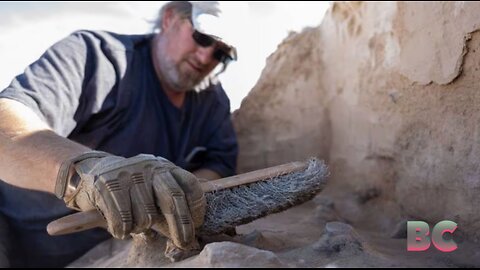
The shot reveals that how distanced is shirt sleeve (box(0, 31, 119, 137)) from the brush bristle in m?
0.81

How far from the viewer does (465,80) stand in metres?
1.65

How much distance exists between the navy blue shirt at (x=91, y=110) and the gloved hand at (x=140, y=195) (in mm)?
671

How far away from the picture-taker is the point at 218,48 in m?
2.49

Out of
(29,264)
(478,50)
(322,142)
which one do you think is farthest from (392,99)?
(29,264)

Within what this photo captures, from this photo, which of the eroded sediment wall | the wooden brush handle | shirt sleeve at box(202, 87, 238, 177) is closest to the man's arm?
the wooden brush handle

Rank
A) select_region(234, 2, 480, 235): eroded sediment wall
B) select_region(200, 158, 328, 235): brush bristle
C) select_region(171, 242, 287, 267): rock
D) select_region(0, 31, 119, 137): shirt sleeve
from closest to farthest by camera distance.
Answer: select_region(171, 242, 287, 267): rock < select_region(200, 158, 328, 235): brush bristle < select_region(234, 2, 480, 235): eroded sediment wall < select_region(0, 31, 119, 137): shirt sleeve

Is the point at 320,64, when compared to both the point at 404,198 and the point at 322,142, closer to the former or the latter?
the point at 322,142

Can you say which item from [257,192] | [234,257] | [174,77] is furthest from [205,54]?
[234,257]

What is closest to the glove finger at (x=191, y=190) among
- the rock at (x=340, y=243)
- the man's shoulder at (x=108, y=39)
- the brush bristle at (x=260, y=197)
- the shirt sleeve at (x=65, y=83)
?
the brush bristle at (x=260, y=197)

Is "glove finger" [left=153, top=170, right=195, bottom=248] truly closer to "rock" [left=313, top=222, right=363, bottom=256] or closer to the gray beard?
"rock" [left=313, top=222, right=363, bottom=256]

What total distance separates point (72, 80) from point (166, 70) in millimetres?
611

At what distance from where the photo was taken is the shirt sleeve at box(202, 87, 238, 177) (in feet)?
8.74

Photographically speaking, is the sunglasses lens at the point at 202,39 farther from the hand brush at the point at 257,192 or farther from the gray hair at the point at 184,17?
the hand brush at the point at 257,192

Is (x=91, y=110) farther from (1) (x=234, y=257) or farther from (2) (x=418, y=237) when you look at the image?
(2) (x=418, y=237)
